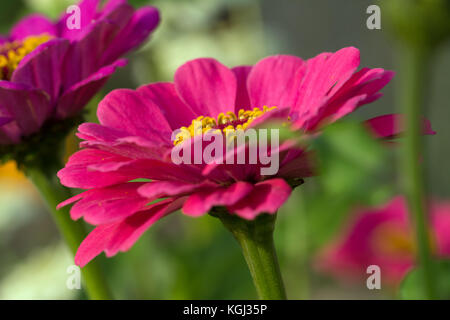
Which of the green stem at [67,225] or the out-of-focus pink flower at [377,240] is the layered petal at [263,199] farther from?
the out-of-focus pink flower at [377,240]

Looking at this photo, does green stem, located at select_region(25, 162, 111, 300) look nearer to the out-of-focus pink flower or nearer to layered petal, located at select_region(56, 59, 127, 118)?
layered petal, located at select_region(56, 59, 127, 118)

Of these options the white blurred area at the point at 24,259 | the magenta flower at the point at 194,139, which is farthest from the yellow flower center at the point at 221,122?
the white blurred area at the point at 24,259

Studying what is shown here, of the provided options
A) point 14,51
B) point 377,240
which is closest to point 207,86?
point 14,51

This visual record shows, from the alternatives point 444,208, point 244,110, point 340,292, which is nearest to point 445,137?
point 340,292

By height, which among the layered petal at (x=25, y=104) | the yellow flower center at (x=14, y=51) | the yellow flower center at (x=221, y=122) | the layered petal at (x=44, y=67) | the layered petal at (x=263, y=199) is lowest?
the layered petal at (x=263, y=199)

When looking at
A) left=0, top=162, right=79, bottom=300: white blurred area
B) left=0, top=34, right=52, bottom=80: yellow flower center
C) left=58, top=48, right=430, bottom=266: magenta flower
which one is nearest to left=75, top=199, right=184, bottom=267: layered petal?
left=58, top=48, right=430, bottom=266: magenta flower
